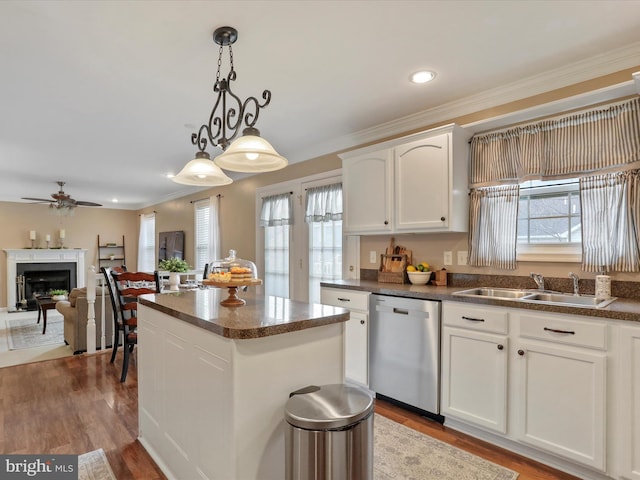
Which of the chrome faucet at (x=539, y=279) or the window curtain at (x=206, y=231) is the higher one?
the window curtain at (x=206, y=231)

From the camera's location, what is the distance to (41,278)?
7.98 metres

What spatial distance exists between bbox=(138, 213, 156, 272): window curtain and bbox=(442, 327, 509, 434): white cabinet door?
7498 mm

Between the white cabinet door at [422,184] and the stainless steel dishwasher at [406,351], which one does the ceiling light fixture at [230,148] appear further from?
the stainless steel dishwasher at [406,351]

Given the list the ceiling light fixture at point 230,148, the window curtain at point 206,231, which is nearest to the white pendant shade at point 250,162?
the ceiling light fixture at point 230,148

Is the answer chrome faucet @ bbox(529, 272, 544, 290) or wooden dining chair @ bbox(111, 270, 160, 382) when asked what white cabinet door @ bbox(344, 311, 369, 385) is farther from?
wooden dining chair @ bbox(111, 270, 160, 382)

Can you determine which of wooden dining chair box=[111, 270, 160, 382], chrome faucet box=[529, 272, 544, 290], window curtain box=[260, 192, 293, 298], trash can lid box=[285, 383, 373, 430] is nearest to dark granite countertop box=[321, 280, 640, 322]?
chrome faucet box=[529, 272, 544, 290]

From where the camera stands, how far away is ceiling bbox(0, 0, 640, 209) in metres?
1.84

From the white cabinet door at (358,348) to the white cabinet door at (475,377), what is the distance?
2.21 feet

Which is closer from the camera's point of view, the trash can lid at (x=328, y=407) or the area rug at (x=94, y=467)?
the trash can lid at (x=328, y=407)

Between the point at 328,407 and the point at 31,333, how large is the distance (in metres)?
6.01

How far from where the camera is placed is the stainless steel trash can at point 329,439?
1.34 meters

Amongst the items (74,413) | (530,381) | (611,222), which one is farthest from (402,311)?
(74,413)

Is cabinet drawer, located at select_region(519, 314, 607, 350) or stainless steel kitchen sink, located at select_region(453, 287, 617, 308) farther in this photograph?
stainless steel kitchen sink, located at select_region(453, 287, 617, 308)

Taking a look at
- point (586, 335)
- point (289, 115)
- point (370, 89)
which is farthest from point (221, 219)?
point (586, 335)
